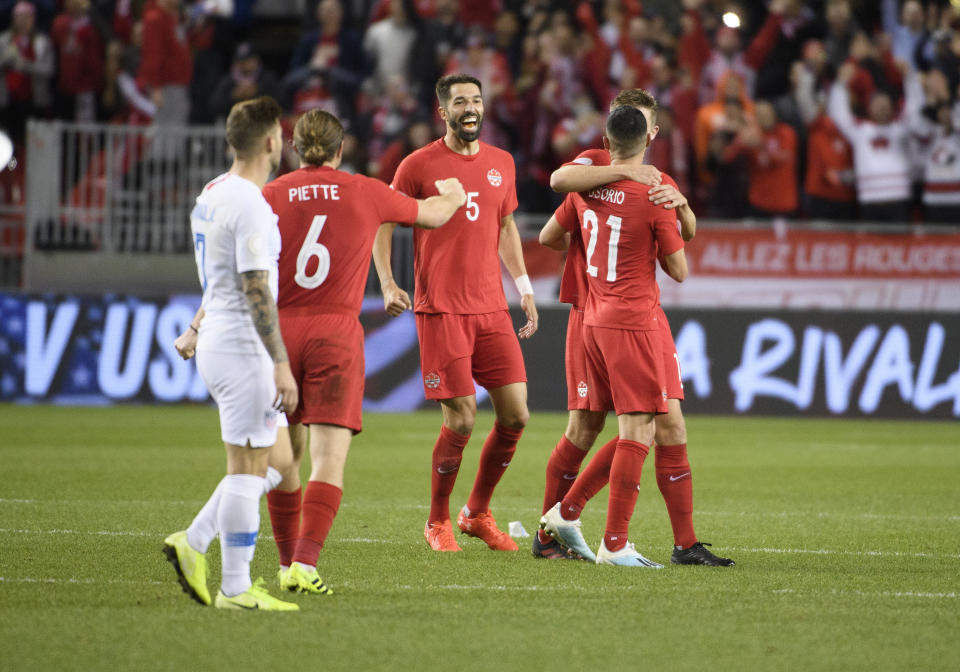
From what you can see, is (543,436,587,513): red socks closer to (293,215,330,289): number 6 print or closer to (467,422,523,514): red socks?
(467,422,523,514): red socks

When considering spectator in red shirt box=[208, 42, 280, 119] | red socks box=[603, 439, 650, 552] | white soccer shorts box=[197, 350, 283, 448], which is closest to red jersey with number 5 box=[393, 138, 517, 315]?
red socks box=[603, 439, 650, 552]

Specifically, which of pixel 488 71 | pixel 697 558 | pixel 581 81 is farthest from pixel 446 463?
pixel 581 81

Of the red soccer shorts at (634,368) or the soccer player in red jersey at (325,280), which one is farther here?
the red soccer shorts at (634,368)

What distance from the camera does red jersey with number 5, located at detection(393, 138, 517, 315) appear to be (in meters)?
7.46

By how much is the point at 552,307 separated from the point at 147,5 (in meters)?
6.66

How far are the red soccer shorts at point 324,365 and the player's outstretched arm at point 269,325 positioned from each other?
668 millimetres

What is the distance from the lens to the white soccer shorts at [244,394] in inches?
204

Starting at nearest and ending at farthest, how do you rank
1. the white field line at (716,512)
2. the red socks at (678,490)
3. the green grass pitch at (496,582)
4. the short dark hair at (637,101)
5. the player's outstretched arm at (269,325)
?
the green grass pitch at (496,582) < the player's outstretched arm at (269,325) < the red socks at (678,490) < the short dark hair at (637,101) < the white field line at (716,512)

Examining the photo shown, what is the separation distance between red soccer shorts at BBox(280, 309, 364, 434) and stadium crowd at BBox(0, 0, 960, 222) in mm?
10464

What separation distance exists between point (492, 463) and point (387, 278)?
117 centimetres

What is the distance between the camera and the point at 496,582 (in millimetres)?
6191

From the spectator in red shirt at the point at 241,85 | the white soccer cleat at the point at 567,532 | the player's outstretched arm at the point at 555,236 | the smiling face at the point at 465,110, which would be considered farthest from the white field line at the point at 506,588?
the spectator in red shirt at the point at 241,85

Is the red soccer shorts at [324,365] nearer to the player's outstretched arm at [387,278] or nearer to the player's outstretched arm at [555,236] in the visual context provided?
the player's outstretched arm at [387,278]

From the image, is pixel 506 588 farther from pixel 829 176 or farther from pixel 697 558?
pixel 829 176
